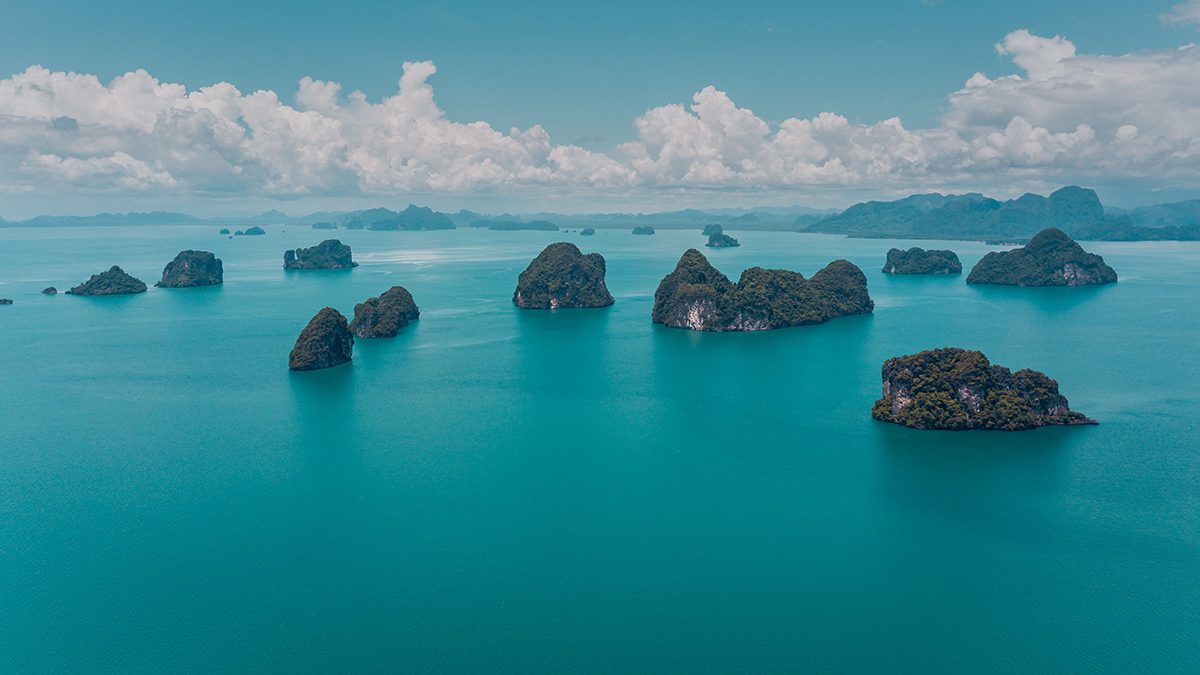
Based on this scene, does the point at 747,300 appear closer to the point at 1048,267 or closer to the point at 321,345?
the point at 321,345

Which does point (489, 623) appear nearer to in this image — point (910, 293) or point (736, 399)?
point (736, 399)

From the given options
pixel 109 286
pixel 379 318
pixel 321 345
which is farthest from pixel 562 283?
pixel 109 286

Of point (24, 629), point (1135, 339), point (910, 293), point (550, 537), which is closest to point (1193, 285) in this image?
point (910, 293)

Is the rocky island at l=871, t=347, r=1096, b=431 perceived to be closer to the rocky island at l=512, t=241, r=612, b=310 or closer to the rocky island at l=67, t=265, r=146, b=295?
the rocky island at l=512, t=241, r=612, b=310

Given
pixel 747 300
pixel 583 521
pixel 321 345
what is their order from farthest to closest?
1. pixel 747 300
2. pixel 321 345
3. pixel 583 521

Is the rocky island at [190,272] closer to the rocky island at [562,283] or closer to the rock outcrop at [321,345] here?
the rocky island at [562,283]

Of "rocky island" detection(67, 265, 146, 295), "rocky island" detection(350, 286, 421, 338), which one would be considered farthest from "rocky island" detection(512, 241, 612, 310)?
"rocky island" detection(67, 265, 146, 295)
